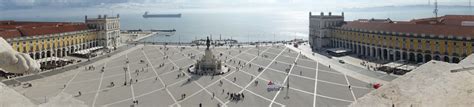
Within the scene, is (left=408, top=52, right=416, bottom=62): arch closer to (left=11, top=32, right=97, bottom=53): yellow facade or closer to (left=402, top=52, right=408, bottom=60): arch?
(left=402, top=52, right=408, bottom=60): arch

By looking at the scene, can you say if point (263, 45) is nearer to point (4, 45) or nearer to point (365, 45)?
point (365, 45)

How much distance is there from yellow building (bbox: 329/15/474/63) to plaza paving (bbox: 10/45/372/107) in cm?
1281

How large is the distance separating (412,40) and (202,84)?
1330 inches

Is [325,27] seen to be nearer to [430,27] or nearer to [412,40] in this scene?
[412,40]

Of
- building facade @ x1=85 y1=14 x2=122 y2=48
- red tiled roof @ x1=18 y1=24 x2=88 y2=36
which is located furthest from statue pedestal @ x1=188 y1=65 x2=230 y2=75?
building facade @ x1=85 y1=14 x2=122 y2=48

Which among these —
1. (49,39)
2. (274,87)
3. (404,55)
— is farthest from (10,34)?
(404,55)

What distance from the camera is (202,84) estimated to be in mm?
47688

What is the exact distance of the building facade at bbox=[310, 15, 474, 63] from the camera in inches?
2181

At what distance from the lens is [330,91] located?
4281 centimetres

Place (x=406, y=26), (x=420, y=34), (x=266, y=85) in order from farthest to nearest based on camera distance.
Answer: (x=406, y=26), (x=420, y=34), (x=266, y=85)

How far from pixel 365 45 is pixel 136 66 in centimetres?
3882

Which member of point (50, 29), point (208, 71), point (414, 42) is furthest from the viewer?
point (50, 29)

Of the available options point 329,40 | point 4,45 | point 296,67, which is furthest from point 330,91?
point 329,40

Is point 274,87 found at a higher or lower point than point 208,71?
lower
